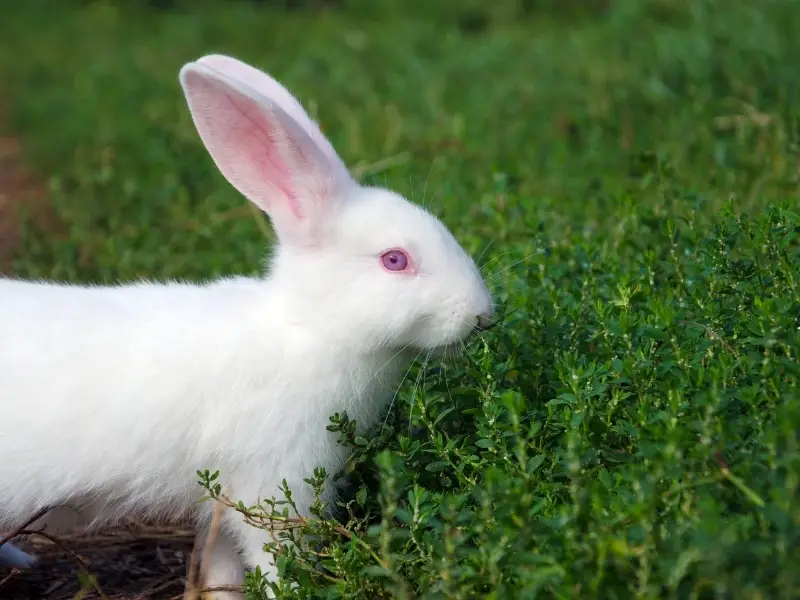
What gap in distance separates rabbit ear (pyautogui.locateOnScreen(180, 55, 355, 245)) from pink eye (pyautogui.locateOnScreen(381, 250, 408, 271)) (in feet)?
0.71

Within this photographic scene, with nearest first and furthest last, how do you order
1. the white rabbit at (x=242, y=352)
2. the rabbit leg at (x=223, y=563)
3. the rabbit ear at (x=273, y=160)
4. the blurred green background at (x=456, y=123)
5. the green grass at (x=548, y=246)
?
the green grass at (x=548, y=246), the white rabbit at (x=242, y=352), the rabbit ear at (x=273, y=160), the rabbit leg at (x=223, y=563), the blurred green background at (x=456, y=123)

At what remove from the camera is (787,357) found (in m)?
2.93

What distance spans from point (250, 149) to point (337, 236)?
359mm

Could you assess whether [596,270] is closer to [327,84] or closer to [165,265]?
[165,265]

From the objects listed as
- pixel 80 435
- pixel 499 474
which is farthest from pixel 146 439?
pixel 499 474

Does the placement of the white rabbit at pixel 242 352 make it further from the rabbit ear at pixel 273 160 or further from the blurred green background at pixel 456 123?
the blurred green background at pixel 456 123

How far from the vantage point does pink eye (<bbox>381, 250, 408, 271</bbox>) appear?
3.24 meters

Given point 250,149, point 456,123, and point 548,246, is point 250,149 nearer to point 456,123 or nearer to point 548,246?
point 548,246

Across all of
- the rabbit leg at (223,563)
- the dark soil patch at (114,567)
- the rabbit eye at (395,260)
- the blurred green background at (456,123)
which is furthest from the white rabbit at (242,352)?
the blurred green background at (456,123)

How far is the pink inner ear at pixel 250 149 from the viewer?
10.9 ft

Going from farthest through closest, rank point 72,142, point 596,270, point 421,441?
point 72,142, point 596,270, point 421,441

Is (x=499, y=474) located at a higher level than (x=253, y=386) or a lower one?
higher

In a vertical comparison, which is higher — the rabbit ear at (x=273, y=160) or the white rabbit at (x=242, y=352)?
the rabbit ear at (x=273, y=160)

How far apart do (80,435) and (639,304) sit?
1.66 m
